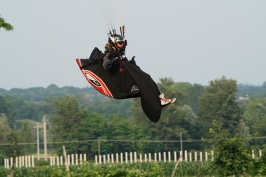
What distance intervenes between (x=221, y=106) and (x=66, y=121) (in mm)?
14695

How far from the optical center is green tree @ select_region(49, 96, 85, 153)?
254 ft

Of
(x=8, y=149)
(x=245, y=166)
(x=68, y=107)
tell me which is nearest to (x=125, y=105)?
(x=68, y=107)

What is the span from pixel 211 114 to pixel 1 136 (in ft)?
64.2

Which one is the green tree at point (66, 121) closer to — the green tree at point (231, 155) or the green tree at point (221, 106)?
the green tree at point (221, 106)

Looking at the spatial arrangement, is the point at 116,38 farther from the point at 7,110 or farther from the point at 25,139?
the point at 7,110

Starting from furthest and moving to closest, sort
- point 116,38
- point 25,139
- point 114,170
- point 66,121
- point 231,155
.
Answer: point 25,139
point 66,121
point 231,155
point 114,170
point 116,38

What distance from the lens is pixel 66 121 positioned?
7838 centimetres

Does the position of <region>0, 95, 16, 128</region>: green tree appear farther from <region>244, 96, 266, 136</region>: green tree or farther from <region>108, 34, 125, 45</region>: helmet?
<region>108, 34, 125, 45</region>: helmet

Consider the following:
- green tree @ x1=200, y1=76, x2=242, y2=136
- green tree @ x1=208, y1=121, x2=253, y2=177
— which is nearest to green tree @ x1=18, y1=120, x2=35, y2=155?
green tree @ x1=200, y1=76, x2=242, y2=136

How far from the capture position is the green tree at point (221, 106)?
2936 inches

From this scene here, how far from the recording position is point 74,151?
72.0m

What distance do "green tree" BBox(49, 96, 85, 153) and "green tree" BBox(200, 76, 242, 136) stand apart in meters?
11.8

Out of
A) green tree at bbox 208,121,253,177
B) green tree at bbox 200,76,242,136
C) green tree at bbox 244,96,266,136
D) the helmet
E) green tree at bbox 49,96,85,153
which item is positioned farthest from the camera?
green tree at bbox 244,96,266,136

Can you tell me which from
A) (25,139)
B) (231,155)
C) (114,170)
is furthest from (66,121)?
(114,170)
